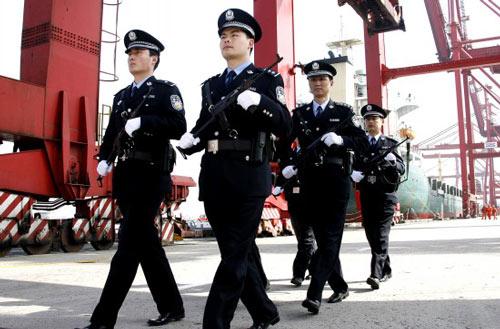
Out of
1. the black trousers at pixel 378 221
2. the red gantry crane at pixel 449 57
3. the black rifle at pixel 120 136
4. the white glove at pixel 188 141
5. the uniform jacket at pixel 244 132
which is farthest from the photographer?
the red gantry crane at pixel 449 57

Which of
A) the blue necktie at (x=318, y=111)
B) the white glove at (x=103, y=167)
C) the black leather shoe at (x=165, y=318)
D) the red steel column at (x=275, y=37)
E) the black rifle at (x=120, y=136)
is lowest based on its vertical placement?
the black leather shoe at (x=165, y=318)

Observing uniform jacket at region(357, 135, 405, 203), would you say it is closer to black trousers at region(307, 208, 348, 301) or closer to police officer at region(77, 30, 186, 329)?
black trousers at region(307, 208, 348, 301)

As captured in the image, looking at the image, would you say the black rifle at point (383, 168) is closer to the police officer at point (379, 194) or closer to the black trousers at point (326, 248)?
the police officer at point (379, 194)

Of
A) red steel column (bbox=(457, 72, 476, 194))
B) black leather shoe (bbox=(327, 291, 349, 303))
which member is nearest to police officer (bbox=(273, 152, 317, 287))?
black leather shoe (bbox=(327, 291, 349, 303))

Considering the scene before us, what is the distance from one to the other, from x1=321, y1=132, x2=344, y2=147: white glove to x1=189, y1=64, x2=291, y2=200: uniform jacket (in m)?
0.97

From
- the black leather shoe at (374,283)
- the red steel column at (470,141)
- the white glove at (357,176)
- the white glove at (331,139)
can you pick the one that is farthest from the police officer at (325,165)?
the red steel column at (470,141)

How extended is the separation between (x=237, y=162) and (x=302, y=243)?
2587 millimetres

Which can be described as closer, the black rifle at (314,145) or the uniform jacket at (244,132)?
the uniform jacket at (244,132)

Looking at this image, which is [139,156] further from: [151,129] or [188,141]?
[188,141]

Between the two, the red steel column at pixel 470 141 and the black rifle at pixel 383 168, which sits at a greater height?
the red steel column at pixel 470 141

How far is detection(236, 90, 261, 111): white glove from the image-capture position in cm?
254

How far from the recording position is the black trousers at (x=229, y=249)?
247cm

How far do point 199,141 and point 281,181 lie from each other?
2.33 m

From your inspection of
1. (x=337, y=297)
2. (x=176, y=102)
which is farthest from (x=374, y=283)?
(x=176, y=102)
